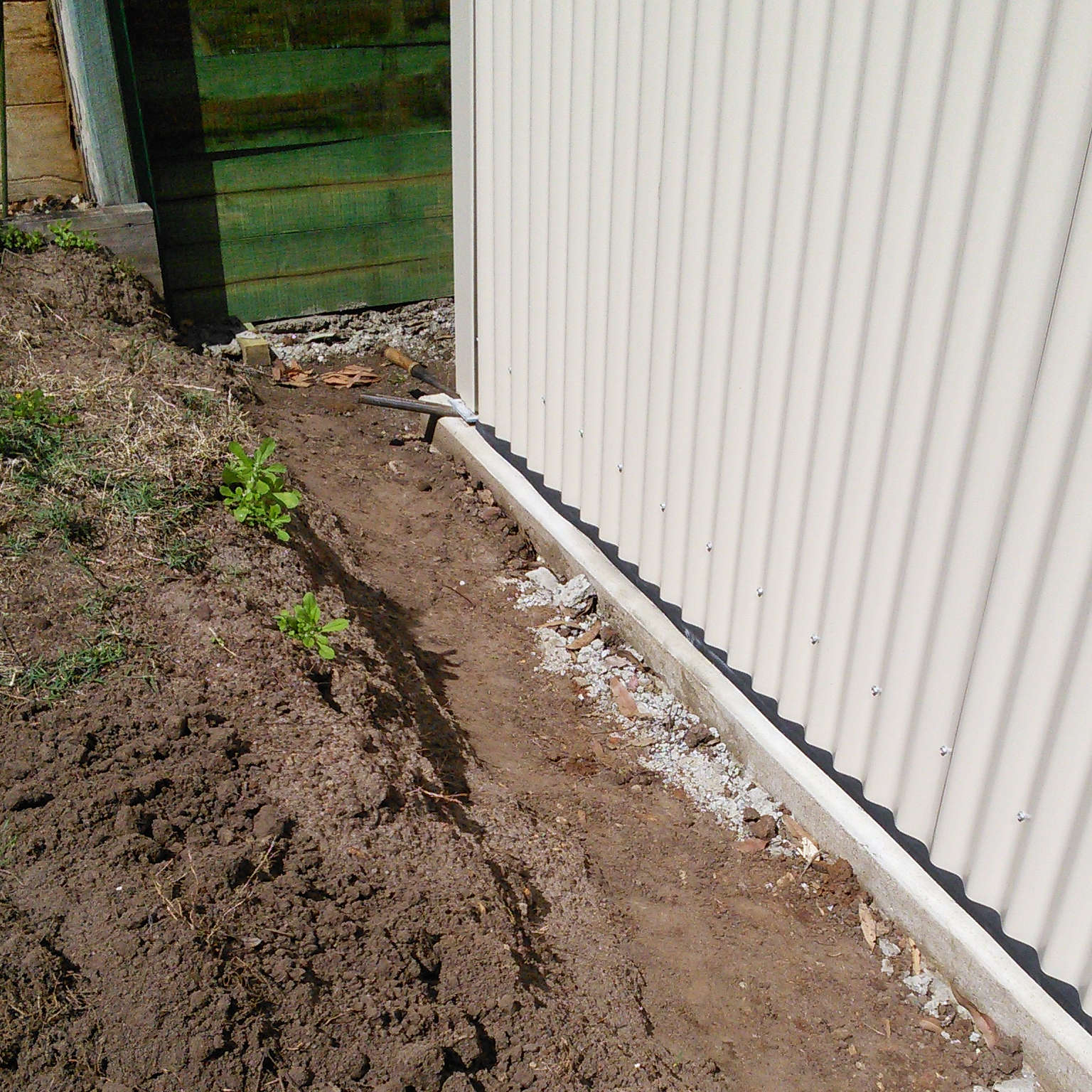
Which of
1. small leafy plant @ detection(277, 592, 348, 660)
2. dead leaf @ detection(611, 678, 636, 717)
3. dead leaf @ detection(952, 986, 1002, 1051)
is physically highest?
small leafy plant @ detection(277, 592, 348, 660)

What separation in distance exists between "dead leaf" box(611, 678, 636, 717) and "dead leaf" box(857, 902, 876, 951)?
3.54 ft

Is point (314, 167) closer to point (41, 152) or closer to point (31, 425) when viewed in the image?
point (41, 152)

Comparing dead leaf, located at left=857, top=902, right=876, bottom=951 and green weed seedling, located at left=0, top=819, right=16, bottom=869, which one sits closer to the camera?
green weed seedling, located at left=0, top=819, right=16, bottom=869

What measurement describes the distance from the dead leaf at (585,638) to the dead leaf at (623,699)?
0.74ft

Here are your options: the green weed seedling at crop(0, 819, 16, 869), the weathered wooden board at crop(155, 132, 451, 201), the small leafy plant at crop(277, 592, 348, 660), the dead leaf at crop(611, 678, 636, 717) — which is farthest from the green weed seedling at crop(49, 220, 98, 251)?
the green weed seedling at crop(0, 819, 16, 869)

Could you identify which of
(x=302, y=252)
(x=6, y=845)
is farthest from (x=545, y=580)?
(x=302, y=252)

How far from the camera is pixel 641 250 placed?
3.47 metres

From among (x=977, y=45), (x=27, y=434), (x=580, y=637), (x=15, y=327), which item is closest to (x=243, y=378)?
(x=15, y=327)

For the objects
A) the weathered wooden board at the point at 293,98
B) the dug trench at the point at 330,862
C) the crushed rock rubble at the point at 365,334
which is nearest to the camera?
the dug trench at the point at 330,862

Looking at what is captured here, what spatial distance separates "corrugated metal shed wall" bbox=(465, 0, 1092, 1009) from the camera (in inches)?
86.8

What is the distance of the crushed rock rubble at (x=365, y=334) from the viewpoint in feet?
21.0

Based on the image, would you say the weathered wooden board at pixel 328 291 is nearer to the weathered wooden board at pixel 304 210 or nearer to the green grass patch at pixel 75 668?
the weathered wooden board at pixel 304 210

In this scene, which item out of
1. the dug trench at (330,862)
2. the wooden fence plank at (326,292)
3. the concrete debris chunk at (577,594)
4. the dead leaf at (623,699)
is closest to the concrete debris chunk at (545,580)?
the concrete debris chunk at (577,594)

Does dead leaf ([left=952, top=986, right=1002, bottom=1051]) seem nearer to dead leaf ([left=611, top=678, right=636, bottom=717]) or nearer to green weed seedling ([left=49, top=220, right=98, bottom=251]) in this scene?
dead leaf ([left=611, top=678, right=636, bottom=717])
